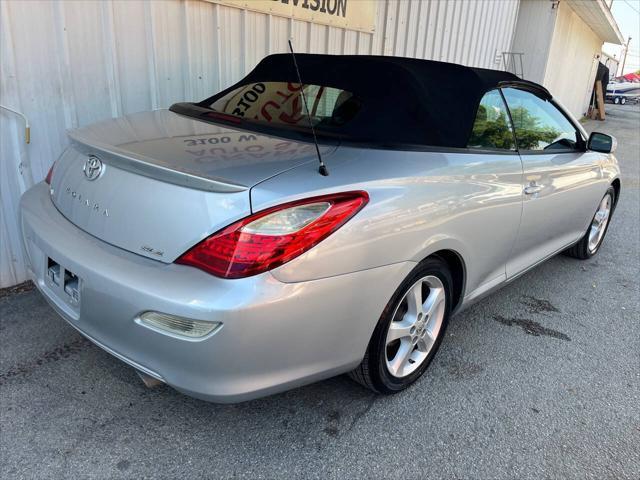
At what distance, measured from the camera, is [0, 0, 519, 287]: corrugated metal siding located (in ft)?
10.5

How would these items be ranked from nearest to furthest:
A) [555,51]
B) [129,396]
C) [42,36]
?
1. [129,396]
2. [42,36]
3. [555,51]

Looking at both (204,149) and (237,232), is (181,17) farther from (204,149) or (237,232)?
(237,232)

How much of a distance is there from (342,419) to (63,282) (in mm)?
1337

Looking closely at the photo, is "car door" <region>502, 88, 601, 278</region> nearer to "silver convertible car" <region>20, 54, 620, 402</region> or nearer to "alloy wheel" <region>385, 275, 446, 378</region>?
"silver convertible car" <region>20, 54, 620, 402</region>

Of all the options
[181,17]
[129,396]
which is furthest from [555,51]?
[129,396]

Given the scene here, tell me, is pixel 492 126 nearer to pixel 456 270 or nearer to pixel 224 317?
pixel 456 270

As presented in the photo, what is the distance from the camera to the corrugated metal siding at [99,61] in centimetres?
320

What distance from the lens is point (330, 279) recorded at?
1.87 metres

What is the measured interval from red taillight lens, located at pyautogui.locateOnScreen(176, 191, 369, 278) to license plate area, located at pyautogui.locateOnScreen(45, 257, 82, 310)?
1.70 ft

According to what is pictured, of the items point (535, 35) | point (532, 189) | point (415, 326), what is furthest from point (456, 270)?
point (535, 35)

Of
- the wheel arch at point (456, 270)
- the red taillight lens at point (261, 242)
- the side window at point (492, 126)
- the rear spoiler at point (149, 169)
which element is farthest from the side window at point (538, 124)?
the rear spoiler at point (149, 169)

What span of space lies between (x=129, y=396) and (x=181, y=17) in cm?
299

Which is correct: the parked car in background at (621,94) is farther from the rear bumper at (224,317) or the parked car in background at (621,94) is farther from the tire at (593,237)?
the rear bumper at (224,317)

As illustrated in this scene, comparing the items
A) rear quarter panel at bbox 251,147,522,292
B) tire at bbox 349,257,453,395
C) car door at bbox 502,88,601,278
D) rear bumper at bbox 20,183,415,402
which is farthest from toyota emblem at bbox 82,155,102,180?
car door at bbox 502,88,601,278
